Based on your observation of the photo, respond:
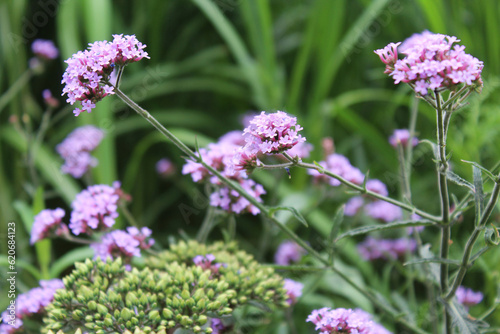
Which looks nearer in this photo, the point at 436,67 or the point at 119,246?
the point at 436,67

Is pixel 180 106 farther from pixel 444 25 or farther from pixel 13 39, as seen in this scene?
pixel 444 25

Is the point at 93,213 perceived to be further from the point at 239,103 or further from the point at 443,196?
the point at 239,103

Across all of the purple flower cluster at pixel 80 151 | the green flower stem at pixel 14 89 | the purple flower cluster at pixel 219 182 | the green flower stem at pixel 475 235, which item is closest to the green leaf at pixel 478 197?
the green flower stem at pixel 475 235

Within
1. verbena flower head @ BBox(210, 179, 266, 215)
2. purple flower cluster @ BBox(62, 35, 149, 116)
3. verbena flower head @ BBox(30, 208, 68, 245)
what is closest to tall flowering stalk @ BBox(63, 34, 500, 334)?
purple flower cluster @ BBox(62, 35, 149, 116)

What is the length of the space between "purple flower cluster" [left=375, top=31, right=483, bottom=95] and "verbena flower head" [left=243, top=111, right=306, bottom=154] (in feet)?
0.63

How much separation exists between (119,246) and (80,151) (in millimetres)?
638

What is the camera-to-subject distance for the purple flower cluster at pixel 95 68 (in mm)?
856

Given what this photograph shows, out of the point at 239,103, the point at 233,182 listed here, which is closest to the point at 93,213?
the point at 233,182

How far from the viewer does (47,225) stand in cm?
120

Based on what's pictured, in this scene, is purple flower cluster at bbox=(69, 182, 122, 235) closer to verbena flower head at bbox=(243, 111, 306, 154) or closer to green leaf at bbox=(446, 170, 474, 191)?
verbena flower head at bbox=(243, 111, 306, 154)

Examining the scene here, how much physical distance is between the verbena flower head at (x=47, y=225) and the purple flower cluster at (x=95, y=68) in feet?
1.38

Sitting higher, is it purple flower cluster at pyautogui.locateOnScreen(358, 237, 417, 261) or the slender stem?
purple flower cluster at pyautogui.locateOnScreen(358, 237, 417, 261)

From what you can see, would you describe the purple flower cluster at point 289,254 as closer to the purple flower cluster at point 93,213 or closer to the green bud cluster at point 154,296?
the green bud cluster at point 154,296

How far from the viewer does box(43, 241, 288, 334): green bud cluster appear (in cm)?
91
